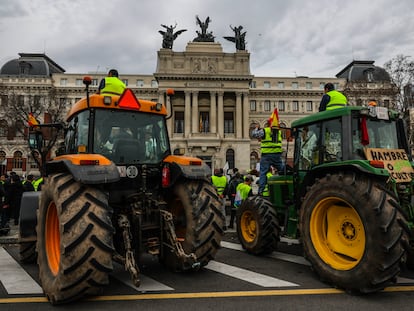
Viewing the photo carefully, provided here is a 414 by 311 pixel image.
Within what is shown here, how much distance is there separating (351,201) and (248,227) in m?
3.14

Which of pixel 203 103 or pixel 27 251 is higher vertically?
pixel 203 103

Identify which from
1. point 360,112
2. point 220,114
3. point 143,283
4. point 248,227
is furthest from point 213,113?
→ point 143,283

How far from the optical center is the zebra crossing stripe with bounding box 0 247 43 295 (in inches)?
171

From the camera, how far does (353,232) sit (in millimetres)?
4355

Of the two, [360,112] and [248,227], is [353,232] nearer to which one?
[360,112]

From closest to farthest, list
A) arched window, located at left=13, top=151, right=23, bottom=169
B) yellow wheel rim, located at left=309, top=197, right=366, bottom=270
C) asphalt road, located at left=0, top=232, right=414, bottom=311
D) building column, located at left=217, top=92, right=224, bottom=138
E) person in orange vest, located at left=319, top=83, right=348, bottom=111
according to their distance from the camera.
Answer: asphalt road, located at left=0, top=232, right=414, bottom=311 → yellow wheel rim, located at left=309, top=197, right=366, bottom=270 → person in orange vest, located at left=319, top=83, right=348, bottom=111 → building column, located at left=217, top=92, right=224, bottom=138 → arched window, located at left=13, top=151, right=23, bottom=169

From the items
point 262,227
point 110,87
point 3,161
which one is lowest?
point 262,227

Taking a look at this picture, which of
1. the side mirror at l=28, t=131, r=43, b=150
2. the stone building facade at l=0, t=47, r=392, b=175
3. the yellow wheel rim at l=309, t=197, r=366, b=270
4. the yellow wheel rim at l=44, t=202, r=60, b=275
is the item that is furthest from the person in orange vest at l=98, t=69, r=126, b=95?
the stone building facade at l=0, t=47, r=392, b=175

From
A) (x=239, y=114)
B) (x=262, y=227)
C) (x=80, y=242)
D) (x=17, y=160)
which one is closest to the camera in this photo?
(x=80, y=242)

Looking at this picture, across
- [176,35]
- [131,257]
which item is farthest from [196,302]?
[176,35]

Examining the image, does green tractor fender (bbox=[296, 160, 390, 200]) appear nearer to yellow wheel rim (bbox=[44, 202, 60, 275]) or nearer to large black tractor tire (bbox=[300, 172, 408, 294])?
large black tractor tire (bbox=[300, 172, 408, 294])

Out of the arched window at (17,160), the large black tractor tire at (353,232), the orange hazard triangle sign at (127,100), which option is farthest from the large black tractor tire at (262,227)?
the arched window at (17,160)

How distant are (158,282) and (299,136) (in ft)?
11.3

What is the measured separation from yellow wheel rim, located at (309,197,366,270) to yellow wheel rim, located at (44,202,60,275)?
3.42 m
